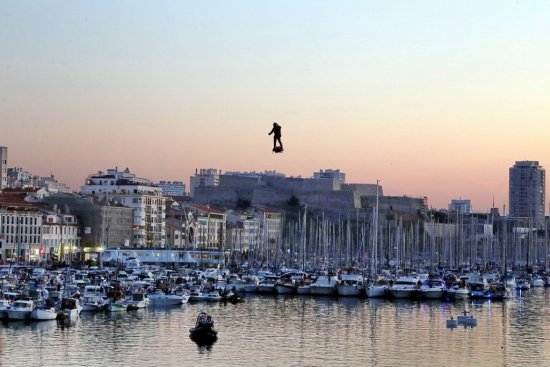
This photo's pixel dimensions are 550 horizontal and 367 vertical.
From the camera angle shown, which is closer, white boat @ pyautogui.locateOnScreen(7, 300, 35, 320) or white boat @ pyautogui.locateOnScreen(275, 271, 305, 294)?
white boat @ pyautogui.locateOnScreen(7, 300, 35, 320)

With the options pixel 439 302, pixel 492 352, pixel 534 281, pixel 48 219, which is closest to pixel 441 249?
pixel 534 281

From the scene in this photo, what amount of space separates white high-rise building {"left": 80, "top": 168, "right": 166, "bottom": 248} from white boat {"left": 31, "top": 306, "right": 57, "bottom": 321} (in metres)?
50.8

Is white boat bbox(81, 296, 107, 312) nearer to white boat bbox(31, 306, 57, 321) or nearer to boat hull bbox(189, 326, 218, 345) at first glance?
white boat bbox(31, 306, 57, 321)

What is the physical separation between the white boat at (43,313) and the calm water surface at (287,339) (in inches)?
15.8

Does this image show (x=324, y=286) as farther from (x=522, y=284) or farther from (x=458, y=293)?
(x=522, y=284)

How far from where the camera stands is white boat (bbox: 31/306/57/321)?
45.2m

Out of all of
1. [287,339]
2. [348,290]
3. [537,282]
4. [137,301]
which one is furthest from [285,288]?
[287,339]

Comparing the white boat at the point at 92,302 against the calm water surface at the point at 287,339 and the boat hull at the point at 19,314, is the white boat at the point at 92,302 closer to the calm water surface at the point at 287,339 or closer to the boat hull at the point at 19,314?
the calm water surface at the point at 287,339

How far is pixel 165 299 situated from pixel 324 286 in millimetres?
13105

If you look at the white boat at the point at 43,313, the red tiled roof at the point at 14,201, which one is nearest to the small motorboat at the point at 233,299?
the white boat at the point at 43,313

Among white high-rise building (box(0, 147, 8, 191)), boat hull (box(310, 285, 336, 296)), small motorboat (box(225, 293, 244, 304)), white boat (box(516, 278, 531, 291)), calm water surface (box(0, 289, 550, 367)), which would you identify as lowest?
calm water surface (box(0, 289, 550, 367))

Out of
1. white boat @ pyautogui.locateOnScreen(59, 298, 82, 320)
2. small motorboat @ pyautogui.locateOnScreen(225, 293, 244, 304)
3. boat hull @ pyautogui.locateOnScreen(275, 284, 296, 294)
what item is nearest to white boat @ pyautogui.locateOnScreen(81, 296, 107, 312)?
white boat @ pyautogui.locateOnScreen(59, 298, 82, 320)

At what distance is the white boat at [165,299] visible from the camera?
55.2 meters

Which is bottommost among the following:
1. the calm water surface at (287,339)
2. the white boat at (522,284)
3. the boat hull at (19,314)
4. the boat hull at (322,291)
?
the calm water surface at (287,339)
